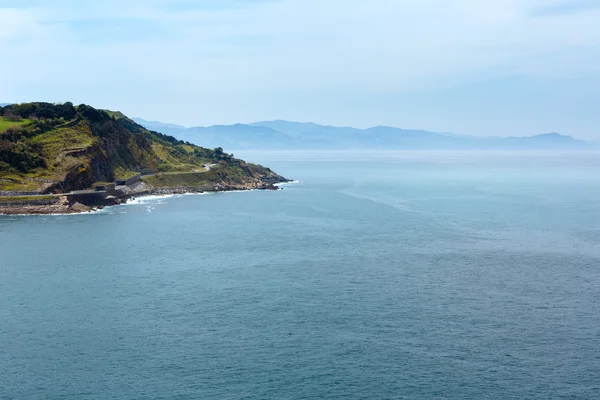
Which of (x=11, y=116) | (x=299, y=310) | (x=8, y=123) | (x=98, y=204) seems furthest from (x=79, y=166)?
(x=299, y=310)

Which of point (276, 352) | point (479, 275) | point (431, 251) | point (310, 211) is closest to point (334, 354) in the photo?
point (276, 352)

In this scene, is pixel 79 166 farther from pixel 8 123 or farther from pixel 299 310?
pixel 299 310

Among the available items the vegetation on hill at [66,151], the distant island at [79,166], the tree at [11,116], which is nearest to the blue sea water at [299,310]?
the distant island at [79,166]

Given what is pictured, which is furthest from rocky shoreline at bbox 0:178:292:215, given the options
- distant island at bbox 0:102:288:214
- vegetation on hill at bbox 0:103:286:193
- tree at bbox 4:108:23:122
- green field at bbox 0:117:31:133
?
tree at bbox 4:108:23:122

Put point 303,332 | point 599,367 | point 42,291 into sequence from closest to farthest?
point 599,367, point 303,332, point 42,291

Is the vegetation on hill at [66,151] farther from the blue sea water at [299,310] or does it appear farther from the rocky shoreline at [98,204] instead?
the blue sea water at [299,310]

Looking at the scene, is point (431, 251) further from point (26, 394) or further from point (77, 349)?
point (26, 394)

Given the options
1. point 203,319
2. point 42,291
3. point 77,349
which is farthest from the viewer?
point 42,291
